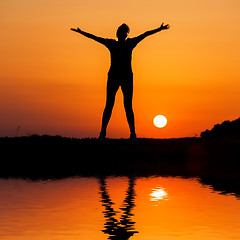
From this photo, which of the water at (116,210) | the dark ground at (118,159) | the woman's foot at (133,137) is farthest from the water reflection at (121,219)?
the woman's foot at (133,137)

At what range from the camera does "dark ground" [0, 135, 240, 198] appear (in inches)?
778

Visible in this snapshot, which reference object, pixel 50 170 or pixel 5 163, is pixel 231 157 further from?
pixel 5 163

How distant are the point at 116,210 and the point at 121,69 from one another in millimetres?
10329

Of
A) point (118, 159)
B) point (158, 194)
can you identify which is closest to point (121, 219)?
point (158, 194)

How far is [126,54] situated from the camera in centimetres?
2197

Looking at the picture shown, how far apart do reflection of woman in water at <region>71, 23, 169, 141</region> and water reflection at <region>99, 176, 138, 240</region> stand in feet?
23.7

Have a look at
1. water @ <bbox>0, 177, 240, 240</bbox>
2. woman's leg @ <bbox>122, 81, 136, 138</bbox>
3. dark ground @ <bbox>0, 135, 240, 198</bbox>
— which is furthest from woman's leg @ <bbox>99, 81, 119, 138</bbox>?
water @ <bbox>0, 177, 240, 240</bbox>

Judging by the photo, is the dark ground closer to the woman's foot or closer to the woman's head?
the woman's foot

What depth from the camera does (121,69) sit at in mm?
22203

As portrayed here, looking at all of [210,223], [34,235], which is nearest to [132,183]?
[210,223]

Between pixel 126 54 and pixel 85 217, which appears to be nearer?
pixel 85 217

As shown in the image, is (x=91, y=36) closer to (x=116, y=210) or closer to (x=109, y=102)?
(x=109, y=102)

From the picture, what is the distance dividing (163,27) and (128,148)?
14.7 feet

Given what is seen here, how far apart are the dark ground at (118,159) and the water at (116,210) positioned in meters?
2.27
